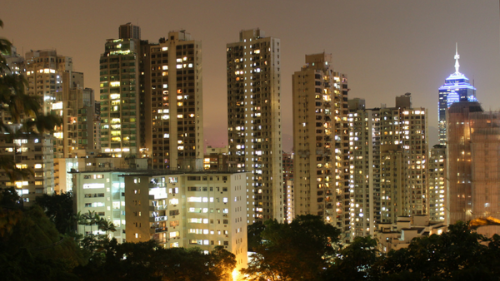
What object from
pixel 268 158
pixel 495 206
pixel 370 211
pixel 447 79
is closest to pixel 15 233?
pixel 495 206

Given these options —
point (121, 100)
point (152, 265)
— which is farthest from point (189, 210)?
point (121, 100)

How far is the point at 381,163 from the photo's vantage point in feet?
342

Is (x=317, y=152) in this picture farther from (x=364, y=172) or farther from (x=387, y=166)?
(x=387, y=166)

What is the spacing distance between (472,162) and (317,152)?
2419cm

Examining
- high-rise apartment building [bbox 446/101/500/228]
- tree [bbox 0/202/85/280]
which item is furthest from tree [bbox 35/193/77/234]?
high-rise apartment building [bbox 446/101/500/228]

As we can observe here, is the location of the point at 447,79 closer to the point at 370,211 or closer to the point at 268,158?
the point at 370,211

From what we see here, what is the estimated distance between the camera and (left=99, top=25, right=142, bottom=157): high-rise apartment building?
323 feet

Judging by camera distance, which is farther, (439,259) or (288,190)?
(288,190)

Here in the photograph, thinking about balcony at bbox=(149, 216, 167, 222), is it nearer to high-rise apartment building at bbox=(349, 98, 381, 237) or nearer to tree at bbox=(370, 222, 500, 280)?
tree at bbox=(370, 222, 500, 280)

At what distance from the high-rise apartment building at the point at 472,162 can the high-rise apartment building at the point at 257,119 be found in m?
32.6

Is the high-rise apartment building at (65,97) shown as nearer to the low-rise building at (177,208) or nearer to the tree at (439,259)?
the low-rise building at (177,208)

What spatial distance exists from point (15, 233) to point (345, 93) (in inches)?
2313

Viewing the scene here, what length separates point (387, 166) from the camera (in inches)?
4072

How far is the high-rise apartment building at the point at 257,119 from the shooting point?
85.2m
